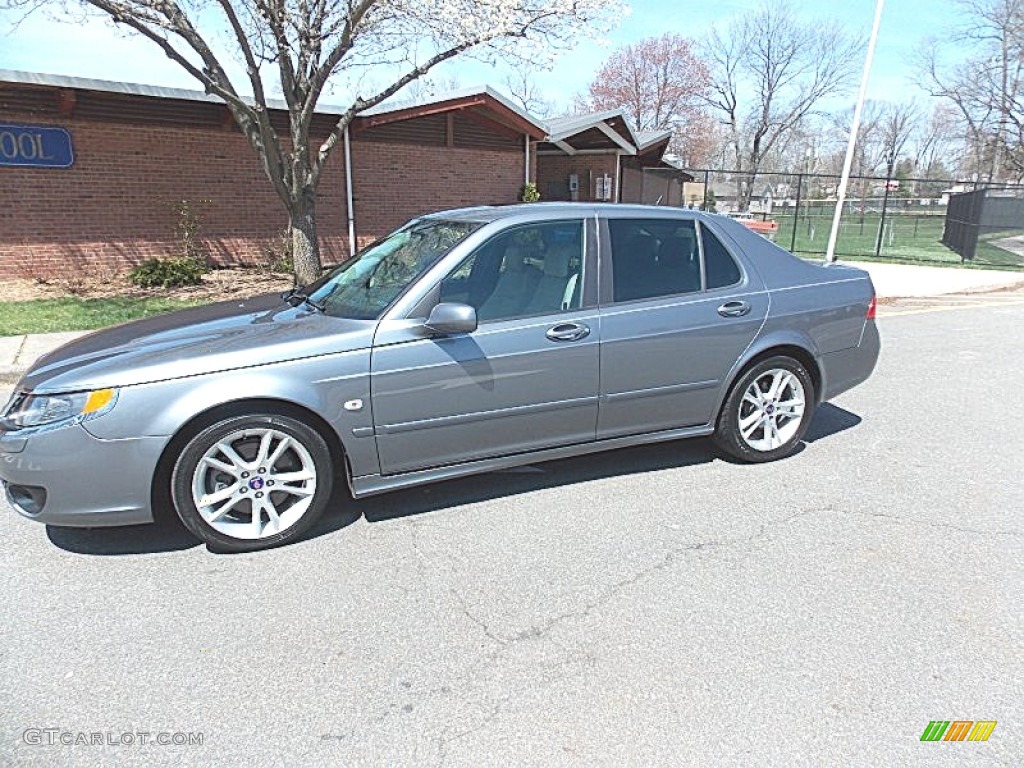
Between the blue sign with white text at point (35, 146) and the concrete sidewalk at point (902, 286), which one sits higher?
the blue sign with white text at point (35, 146)

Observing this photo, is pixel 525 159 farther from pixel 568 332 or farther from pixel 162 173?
pixel 568 332

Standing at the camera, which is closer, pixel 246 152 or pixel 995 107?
pixel 246 152

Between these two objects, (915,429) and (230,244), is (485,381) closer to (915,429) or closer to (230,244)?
(915,429)

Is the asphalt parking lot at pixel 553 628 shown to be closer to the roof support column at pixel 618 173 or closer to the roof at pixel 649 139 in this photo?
the roof support column at pixel 618 173

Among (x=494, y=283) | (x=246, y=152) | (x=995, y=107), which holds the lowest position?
(x=494, y=283)

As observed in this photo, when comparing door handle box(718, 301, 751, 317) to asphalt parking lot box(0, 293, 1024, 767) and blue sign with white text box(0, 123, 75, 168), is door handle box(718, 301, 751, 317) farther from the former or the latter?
blue sign with white text box(0, 123, 75, 168)

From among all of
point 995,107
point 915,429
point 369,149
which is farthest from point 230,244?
point 995,107

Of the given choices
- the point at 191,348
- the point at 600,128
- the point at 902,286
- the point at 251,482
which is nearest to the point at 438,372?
the point at 251,482

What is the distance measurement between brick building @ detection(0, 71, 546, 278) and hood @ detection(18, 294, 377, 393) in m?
9.46

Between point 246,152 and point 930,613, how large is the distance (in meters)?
13.4

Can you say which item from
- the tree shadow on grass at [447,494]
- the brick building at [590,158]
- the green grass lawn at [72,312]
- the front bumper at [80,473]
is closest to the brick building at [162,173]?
the green grass lawn at [72,312]

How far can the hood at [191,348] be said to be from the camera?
2998 mm

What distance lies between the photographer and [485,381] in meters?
3.43

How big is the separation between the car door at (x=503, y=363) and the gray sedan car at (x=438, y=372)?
11mm
